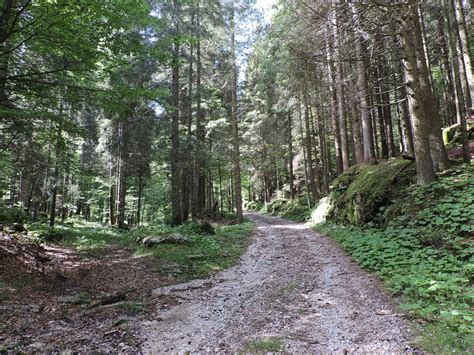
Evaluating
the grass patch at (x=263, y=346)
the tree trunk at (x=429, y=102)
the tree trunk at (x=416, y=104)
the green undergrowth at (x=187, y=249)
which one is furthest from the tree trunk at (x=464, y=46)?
the grass patch at (x=263, y=346)

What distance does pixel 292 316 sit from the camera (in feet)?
14.3

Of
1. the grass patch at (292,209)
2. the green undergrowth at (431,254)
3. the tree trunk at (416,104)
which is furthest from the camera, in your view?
the grass patch at (292,209)

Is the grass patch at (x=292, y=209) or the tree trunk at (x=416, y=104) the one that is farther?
the grass patch at (x=292, y=209)

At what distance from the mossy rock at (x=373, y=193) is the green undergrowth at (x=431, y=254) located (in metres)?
0.43

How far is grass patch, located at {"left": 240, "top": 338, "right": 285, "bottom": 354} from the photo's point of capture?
3.38 meters

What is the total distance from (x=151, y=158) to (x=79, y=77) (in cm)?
1235

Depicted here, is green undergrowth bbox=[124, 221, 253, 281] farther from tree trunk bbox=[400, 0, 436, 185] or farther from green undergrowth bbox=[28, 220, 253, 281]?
tree trunk bbox=[400, 0, 436, 185]

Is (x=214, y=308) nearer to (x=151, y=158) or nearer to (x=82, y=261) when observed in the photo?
(x=82, y=261)

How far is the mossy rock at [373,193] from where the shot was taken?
964 centimetres

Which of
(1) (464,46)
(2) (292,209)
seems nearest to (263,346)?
(1) (464,46)

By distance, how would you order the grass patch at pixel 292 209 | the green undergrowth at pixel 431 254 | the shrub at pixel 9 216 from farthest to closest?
the grass patch at pixel 292 209 < the shrub at pixel 9 216 < the green undergrowth at pixel 431 254

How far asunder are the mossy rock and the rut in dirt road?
11.1 feet

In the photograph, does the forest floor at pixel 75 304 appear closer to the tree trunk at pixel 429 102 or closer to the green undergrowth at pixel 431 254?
the green undergrowth at pixel 431 254

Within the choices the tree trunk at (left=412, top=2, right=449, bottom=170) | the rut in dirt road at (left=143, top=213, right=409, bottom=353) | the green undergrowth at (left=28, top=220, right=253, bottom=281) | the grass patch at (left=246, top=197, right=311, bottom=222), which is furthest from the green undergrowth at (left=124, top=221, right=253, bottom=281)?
the grass patch at (left=246, top=197, right=311, bottom=222)
